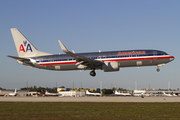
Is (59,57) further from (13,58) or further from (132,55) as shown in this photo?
(132,55)

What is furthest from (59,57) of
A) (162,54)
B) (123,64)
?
(162,54)

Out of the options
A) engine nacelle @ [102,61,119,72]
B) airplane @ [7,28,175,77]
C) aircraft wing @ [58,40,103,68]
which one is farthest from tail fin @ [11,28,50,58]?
engine nacelle @ [102,61,119,72]

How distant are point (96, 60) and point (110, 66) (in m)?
3.30

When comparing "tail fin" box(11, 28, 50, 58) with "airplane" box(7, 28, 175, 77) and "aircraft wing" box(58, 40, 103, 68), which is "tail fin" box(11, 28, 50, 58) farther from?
"aircraft wing" box(58, 40, 103, 68)

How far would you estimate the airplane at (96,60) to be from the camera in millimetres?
46312
